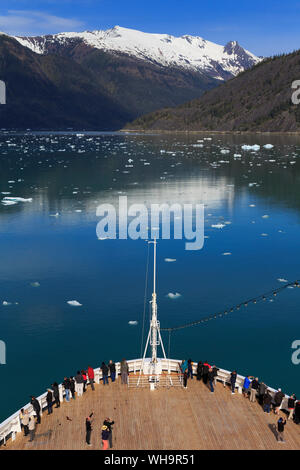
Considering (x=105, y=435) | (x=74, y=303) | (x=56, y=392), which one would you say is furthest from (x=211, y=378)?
(x=74, y=303)

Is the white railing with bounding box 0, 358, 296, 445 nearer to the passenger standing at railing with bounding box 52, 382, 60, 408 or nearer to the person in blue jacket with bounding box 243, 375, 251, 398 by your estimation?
the person in blue jacket with bounding box 243, 375, 251, 398

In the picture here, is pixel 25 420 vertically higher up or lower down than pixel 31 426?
higher up

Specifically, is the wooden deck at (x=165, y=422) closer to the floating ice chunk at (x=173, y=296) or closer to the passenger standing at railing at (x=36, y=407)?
the passenger standing at railing at (x=36, y=407)

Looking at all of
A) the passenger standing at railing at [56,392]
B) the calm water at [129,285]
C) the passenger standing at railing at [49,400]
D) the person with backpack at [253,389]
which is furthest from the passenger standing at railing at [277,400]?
the passenger standing at railing at [49,400]

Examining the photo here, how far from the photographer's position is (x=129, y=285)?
131 ft

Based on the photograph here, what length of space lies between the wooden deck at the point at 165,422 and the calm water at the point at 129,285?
12.6 feet

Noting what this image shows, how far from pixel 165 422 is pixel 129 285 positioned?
61.7 ft

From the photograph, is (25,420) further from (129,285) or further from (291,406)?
(129,285)

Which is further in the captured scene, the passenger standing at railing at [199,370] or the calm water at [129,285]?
the calm water at [129,285]

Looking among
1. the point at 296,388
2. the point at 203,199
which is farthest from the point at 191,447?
the point at 203,199

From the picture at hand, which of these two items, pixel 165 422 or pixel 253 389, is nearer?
pixel 165 422

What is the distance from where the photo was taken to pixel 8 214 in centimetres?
6606

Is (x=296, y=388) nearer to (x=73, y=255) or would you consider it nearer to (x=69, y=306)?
Result: (x=69, y=306)

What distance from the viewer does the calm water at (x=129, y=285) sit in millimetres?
29312
